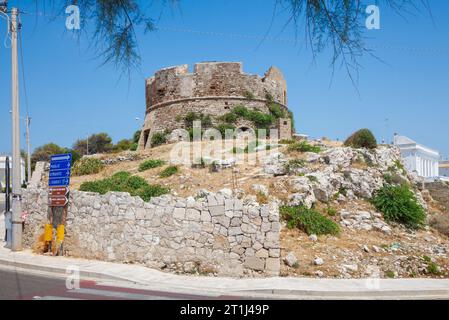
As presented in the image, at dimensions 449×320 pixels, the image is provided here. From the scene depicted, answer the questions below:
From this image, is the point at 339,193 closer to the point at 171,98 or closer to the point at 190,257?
the point at 190,257

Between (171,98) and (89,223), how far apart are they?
18.1 metres

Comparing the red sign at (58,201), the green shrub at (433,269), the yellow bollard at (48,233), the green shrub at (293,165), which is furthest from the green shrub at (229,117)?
the green shrub at (433,269)

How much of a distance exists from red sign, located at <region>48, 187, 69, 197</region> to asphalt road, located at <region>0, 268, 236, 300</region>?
3265 millimetres

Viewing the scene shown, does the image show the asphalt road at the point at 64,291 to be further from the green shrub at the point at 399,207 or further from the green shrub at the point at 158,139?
the green shrub at the point at 158,139

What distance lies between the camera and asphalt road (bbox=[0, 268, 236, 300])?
7.84 meters

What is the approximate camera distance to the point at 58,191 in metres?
12.9

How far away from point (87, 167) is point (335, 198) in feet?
43.8

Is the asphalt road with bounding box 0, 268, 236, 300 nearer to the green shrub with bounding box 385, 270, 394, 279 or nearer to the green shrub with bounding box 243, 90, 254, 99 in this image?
the green shrub with bounding box 385, 270, 394, 279

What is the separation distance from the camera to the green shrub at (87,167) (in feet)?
74.3

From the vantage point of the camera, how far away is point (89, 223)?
12180 millimetres

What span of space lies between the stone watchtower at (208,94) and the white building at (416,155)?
96.2 ft

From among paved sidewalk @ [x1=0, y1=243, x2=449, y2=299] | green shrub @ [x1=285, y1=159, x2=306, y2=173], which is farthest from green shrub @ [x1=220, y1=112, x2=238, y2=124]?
paved sidewalk @ [x1=0, y1=243, x2=449, y2=299]
